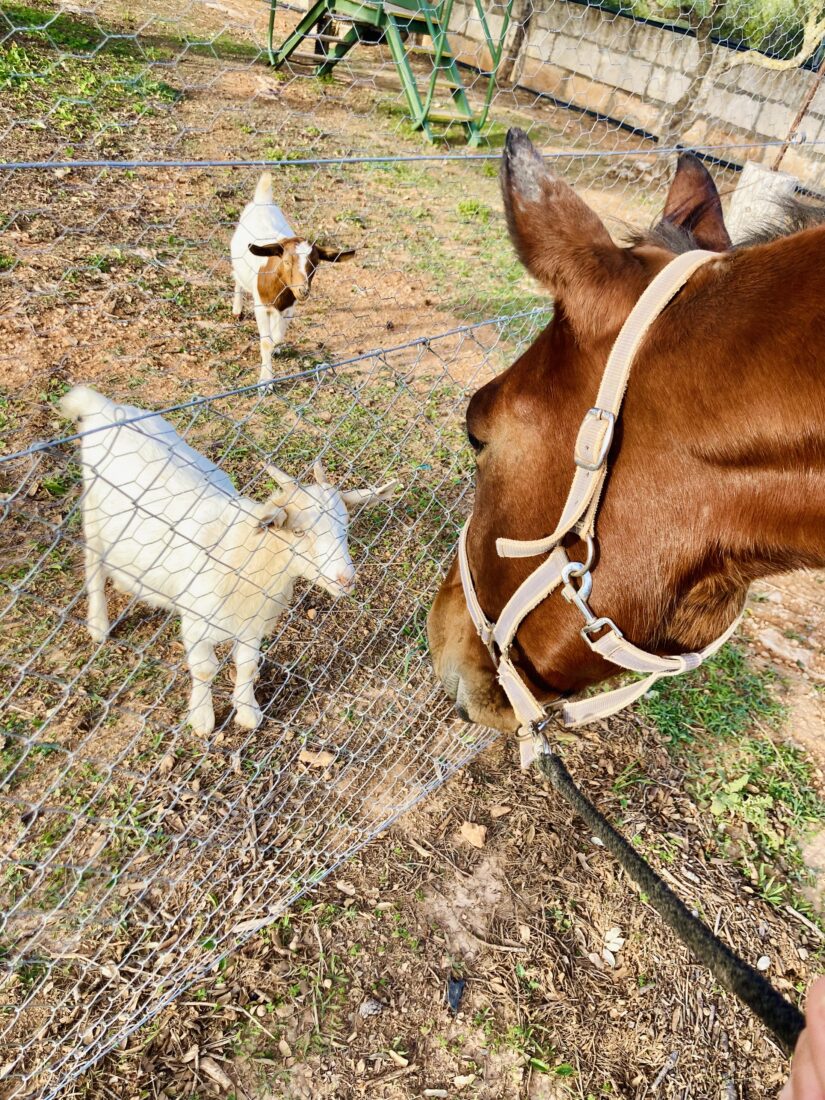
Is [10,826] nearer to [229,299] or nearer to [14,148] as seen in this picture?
[229,299]

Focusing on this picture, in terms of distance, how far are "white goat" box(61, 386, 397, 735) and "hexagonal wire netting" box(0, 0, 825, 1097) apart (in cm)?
23

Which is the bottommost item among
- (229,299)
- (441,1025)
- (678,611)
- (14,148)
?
(441,1025)

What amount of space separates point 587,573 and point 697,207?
1.12 meters

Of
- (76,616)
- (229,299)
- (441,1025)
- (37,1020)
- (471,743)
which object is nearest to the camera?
(37,1020)

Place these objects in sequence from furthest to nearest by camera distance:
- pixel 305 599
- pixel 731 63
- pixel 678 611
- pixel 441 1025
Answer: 1. pixel 731 63
2. pixel 305 599
3. pixel 441 1025
4. pixel 678 611

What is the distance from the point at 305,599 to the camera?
11.6 feet

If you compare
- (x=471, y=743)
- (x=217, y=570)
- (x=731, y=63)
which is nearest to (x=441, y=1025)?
(x=471, y=743)

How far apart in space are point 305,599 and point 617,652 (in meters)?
2.34

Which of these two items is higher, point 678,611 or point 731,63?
point 731,63

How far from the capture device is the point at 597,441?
1.23 metres

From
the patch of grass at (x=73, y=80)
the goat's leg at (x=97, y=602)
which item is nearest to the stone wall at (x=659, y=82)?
the patch of grass at (x=73, y=80)

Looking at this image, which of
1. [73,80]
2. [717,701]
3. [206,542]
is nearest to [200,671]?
[206,542]

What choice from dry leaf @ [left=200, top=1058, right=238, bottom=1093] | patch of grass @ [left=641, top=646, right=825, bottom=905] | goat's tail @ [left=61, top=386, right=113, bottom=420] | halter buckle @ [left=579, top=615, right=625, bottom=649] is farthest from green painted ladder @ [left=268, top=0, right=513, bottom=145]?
dry leaf @ [left=200, top=1058, right=238, bottom=1093]

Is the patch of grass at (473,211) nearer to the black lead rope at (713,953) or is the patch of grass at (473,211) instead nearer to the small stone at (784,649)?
the small stone at (784,649)
